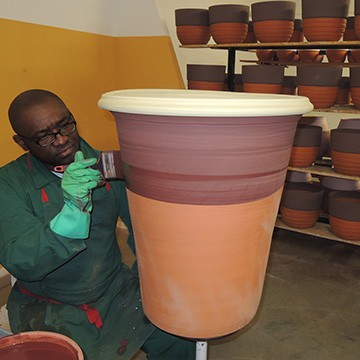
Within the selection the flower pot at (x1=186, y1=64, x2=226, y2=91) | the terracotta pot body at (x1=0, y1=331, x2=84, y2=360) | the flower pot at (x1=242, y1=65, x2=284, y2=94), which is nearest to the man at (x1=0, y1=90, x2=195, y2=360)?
the terracotta pot body at (x1=0, y1=331, x2=84, y2=360)

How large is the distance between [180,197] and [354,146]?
1809mm

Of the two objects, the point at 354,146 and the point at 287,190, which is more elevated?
the point at 354,146

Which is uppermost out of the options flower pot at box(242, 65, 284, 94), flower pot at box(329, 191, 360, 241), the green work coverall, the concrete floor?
flower pot at box(242, 65, 284, 94)

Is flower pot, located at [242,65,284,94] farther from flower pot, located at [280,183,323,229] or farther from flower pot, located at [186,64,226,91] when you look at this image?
flower pot, located at [280,183,323,229]

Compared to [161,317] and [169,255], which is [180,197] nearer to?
[169,255]

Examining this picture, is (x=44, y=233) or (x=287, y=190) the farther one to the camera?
(x=287, y=190)

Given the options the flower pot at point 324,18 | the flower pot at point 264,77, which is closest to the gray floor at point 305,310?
the flower pot at point 264,77

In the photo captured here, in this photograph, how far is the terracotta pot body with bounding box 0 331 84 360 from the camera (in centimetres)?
80

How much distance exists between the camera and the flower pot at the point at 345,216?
2355mm

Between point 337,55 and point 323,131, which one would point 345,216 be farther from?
point 337,55

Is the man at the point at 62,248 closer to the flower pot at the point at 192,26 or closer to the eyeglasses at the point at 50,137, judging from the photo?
the eyeglasses at the point at 50,137

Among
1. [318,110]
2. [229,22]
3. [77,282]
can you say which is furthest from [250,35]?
[77,282]

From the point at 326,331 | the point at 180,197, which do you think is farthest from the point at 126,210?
the point at 326,331

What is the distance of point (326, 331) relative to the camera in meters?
1.87
